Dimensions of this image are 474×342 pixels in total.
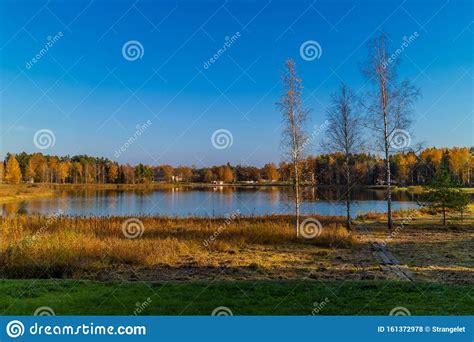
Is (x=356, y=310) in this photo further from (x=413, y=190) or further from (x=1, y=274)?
(x=413, y=190)

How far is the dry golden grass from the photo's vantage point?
10117mm

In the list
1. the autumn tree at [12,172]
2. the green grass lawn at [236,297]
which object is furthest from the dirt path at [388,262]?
the autumn tree at [12,172]

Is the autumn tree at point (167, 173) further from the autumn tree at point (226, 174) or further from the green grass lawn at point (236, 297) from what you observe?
the green grass lawn at point (236, 297)

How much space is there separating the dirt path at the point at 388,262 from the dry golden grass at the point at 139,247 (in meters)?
1.10

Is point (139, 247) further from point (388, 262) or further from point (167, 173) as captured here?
point (167, 173)

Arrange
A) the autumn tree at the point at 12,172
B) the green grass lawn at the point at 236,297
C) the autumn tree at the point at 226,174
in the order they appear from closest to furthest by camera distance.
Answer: the green grass lawn at the point at 236,297
the autumn tree at the point at 12,172
the autumn tree at the point at 226,174

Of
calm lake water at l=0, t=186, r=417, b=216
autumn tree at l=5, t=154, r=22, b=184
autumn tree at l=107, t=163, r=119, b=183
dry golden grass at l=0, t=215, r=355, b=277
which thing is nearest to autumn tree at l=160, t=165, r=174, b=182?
autumn tree at l=107, t=163, r=119, b=183

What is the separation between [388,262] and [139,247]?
759cm

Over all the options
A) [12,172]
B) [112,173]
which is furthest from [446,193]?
[112,173]

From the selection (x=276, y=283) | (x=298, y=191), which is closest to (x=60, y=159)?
(x=298, y=191)

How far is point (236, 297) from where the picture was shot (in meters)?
7.00

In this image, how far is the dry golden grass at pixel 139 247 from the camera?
33.2 ft

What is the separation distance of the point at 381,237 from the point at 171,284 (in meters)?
12.7

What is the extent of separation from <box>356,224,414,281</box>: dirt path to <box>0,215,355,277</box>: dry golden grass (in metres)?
1.10
